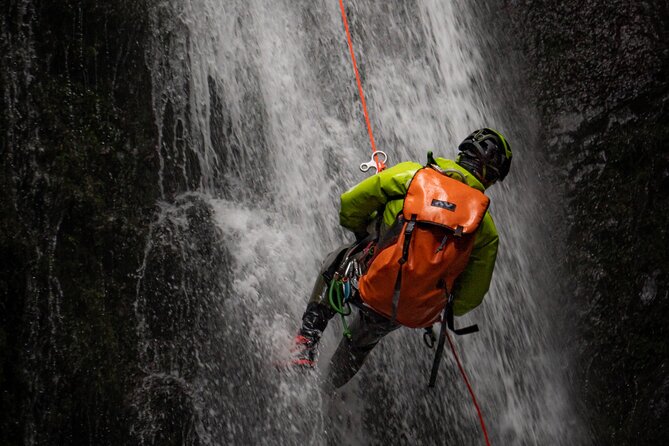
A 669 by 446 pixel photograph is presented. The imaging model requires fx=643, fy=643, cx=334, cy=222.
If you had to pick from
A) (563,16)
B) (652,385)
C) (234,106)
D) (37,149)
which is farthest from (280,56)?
(652,385)

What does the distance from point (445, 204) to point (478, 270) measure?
55cm

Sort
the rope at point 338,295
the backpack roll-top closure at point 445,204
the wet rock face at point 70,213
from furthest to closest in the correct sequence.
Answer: the wet rock face at point 70,213
the rope at point 338,295
the backpack roll-top closure at point 445,204

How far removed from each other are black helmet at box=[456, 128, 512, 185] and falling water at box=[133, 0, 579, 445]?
1868mm

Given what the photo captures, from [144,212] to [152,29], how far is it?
143 cm

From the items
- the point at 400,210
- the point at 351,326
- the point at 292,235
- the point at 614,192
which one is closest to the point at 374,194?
the point at 400,210

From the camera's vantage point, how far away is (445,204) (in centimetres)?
328

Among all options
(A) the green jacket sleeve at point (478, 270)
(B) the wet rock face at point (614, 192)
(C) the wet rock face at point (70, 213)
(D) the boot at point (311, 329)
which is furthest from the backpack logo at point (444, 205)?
(B) the wet rock face at point (614, 192)

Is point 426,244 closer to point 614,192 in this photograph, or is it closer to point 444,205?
point 444,205

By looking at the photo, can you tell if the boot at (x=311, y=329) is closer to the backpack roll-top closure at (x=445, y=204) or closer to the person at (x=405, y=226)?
the person at (x=405, y=226)

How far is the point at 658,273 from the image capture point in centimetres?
628

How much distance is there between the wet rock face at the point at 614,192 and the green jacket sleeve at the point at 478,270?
339cm

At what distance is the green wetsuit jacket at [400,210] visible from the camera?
3.46m

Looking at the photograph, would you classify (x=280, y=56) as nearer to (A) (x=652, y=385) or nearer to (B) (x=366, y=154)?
(B) (x=366, y=154)

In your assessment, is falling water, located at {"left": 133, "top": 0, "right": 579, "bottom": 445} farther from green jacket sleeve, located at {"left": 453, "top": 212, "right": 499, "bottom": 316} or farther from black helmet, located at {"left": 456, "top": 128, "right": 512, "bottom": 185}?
black helmet, located at {"left": 456, "top": 128, "right": 512, "bottom": 185}
